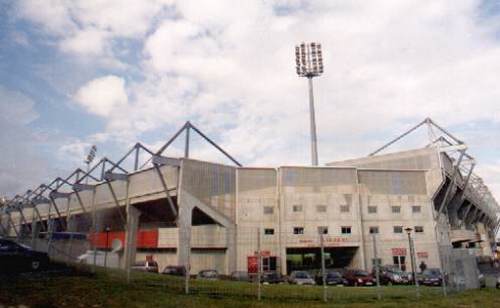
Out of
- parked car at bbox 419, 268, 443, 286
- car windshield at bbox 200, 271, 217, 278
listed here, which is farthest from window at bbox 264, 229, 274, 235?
parked car at bbox 419, 268, 443, 286

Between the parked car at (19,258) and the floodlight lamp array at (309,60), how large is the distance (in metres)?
65.5

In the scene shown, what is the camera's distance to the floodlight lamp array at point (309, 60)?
81.6 metres

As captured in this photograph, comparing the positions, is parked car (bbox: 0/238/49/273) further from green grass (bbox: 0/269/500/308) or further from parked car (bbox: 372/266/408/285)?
parked car (bbox: 372/266/408/285)

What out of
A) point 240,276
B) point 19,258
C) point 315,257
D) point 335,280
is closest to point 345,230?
point 315,257

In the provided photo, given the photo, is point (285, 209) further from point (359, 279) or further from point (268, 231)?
point (359, 279)

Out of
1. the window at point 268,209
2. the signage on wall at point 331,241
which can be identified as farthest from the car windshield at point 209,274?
the signage on wall at point 331,241

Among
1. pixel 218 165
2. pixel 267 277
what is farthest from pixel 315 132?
pixel 267 277

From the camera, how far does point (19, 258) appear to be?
24.3 m

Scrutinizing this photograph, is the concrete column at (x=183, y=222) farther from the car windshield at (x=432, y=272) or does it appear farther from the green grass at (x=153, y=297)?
the green grass at (x=153, y=297)

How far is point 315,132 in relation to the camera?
3103 inches

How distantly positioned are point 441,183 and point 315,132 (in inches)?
950

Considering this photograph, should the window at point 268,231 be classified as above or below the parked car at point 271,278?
above

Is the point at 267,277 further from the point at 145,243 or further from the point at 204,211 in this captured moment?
the point at 145,243

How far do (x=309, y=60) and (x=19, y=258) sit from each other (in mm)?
67500
